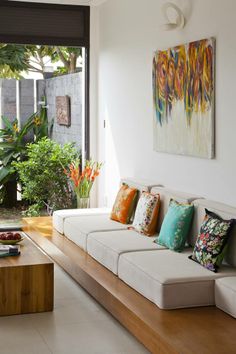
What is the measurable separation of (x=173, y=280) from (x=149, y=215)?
154cm

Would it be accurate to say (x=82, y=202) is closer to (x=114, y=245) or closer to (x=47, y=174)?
(x=47, y=174)

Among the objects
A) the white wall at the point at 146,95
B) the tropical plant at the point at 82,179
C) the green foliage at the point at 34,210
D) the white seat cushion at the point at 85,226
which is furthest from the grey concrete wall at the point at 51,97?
the white seat cushion at the point at 85,226

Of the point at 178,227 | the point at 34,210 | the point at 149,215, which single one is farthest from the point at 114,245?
the point at 34,210

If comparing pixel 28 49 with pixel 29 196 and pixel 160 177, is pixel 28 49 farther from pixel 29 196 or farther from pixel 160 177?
pixel 160 177

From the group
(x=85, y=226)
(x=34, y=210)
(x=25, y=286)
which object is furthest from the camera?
(x=34, y=210)

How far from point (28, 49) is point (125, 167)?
202 cm

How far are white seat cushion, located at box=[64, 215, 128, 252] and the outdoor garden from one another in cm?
106

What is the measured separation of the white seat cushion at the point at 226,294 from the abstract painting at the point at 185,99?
1.29 meters

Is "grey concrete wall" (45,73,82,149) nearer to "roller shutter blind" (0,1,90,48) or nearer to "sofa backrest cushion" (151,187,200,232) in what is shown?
"roller shutter blind" (0,1,90,48)

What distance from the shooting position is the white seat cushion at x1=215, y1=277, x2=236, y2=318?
4.05 metres

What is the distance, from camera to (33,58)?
812 centimetres

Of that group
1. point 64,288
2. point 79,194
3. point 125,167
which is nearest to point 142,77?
point 125,167

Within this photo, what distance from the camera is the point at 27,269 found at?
4871mm

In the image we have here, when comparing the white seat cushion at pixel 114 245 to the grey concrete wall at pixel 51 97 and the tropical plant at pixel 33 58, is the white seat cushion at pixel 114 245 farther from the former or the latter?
the tropical plant at pixel 33 58
